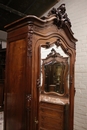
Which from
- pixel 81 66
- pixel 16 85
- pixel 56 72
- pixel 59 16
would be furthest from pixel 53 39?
pixel 81 66

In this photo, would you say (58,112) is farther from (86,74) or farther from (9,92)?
(86,74)

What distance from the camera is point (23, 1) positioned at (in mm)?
2189

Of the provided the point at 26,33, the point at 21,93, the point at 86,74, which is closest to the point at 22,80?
the point at 21,93

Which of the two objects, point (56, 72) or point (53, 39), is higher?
point (53, 39)

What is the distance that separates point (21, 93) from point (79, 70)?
1343mm

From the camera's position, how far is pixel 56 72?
148cm

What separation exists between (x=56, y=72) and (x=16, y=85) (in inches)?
19.3

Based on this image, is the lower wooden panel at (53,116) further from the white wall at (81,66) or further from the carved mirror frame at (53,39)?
the white wall at (81,66)

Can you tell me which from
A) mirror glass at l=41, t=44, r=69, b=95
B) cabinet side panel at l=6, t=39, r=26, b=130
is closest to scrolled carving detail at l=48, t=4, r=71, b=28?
mirror glass at l=41, t=44, r=69, b=95

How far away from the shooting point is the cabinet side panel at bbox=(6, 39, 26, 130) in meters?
1.12

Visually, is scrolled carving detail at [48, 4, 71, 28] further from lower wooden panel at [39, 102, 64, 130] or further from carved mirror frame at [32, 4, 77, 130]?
lower wooden panel at [39, 102, 64, 130]

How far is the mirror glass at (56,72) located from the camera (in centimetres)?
136

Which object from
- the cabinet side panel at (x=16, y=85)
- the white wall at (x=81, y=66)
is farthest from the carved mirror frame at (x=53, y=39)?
the white wall at (x=81, y=66)

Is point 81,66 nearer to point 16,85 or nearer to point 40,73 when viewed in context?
point 40,73
